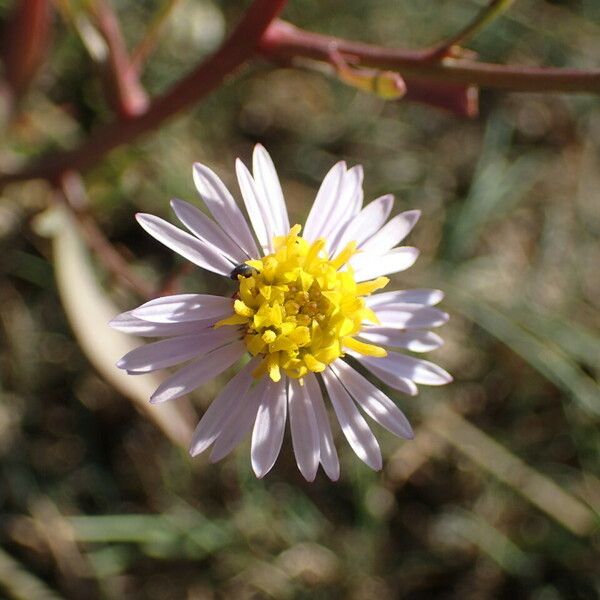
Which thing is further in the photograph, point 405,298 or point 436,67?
point 405,298

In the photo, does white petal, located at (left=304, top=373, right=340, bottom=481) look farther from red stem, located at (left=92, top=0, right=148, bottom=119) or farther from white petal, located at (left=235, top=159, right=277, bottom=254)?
red stem, located at (left=92, top=0, right=148, bottom=119)

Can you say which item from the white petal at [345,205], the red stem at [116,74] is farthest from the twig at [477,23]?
the red stem at [116,74]

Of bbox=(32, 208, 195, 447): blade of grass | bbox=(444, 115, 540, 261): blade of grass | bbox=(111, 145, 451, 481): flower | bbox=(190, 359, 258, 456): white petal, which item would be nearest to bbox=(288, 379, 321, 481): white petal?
bbox=(111, 145, 451, 481): flower

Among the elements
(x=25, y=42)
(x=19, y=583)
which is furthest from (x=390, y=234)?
(x=19, y=583)

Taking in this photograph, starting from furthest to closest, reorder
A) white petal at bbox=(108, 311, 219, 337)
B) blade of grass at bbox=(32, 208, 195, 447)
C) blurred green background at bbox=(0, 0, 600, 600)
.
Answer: blurred green background at bbox=(0, 0, 600, 600) < blade of grass at bbox=(32, 208, 195, 447) < white petal at bbox=(108, 311, 219, 337)

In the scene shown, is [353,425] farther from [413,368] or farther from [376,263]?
[376,263]

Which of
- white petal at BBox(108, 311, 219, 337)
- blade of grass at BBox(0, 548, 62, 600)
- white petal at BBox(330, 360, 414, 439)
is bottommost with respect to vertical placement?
blade of grass at BBox(0, 548, 62, 600)
